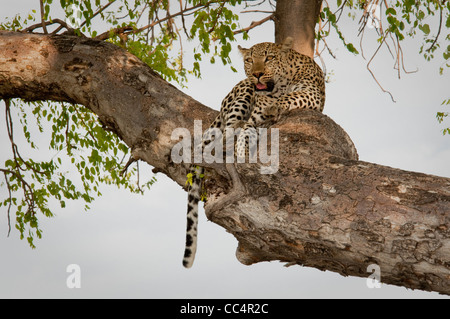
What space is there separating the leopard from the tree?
0.24 m

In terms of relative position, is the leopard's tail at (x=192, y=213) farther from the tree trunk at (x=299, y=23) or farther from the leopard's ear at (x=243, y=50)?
the tree trunk at (x=299, y=23)

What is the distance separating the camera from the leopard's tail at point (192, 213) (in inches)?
221

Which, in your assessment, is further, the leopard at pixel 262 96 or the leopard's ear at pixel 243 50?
the leopard's ear at pixel 243 50

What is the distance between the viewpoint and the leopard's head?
21.7ft

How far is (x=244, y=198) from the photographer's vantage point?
16.4ft

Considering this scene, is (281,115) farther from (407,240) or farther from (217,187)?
(407,240)

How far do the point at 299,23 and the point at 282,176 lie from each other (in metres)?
3.42

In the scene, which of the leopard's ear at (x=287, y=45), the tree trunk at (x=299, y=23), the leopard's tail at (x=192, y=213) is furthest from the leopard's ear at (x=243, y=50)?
the leopard's tail at (x=192, y=213)

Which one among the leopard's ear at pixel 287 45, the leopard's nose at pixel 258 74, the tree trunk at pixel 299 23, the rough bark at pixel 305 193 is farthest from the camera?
the tree trunk at pixel 299 23

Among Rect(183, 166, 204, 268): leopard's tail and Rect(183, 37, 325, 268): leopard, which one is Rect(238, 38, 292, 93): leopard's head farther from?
Rect(183, 166, 204, 268): leopard's tail

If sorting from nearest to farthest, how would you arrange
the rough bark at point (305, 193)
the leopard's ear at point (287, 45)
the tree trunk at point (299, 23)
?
the rough bark at point (305, 193), the leopard's ear at point (287, 45), the tree trunk at point (299, 23)

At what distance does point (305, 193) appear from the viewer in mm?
4797

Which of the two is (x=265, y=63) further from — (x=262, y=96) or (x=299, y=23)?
(x=299, y=23)

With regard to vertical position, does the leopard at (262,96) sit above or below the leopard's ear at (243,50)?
below
